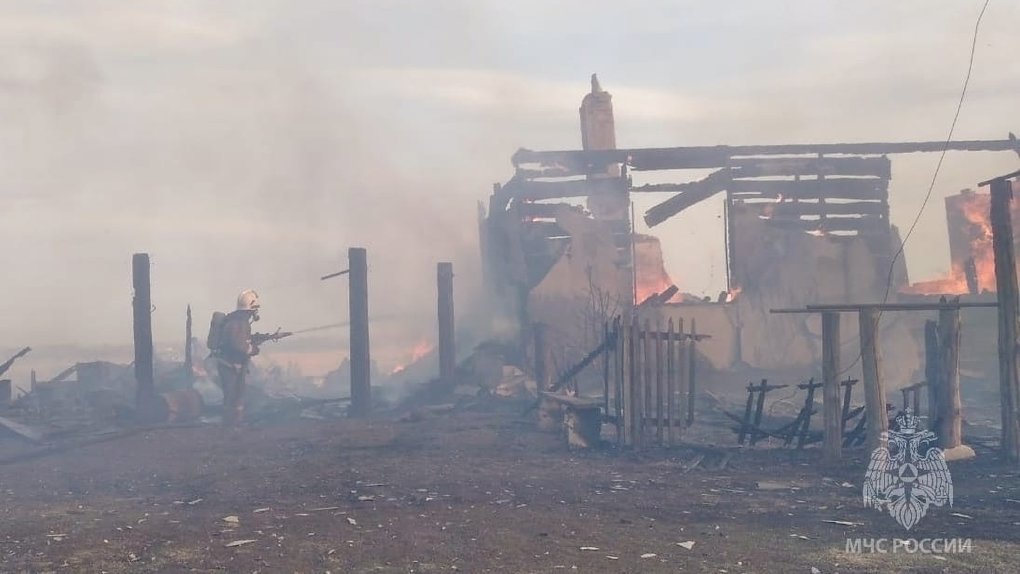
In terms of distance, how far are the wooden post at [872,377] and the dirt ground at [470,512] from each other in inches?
25.3

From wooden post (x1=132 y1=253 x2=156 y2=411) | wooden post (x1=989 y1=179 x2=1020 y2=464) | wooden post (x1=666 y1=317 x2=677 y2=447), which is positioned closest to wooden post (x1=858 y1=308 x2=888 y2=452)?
wooden post (x1=989 y1=179 x2=1020 y2=464)

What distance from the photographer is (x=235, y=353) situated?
Result: 18.2 meters

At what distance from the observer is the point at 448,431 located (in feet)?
53.3

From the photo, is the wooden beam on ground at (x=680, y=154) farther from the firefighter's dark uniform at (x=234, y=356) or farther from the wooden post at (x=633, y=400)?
Result: the wooden post at (x=633, y=400)

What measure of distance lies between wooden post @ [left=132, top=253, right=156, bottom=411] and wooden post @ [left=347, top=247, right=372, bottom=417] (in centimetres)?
408

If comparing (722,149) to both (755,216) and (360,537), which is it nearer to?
(755,216)

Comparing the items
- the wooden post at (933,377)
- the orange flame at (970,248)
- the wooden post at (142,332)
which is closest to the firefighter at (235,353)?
the wooden post at (142,332)

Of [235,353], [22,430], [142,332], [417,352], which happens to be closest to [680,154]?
[417,352]

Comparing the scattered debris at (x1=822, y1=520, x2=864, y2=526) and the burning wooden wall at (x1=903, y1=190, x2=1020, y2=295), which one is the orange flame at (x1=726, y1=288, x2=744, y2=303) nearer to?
the burning wooden wall at (x1=903, y1=190, x2=1020, y2=295)

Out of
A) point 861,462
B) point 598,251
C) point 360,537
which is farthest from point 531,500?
point 598,251

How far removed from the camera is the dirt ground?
7.11 metres

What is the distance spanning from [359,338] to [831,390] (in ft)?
35.9

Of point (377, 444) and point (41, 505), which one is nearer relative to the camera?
point (41, 505)

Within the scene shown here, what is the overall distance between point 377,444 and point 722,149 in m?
13.6
